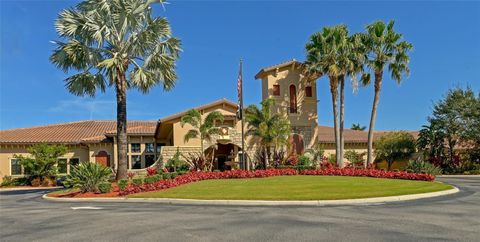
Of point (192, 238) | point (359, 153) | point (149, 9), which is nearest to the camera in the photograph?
point (192, 238)

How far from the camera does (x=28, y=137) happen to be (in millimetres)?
37375

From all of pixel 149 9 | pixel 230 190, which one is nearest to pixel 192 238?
pixel 230 190

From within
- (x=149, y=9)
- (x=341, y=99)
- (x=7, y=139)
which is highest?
(x=149, y=9)

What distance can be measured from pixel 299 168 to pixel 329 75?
8.38 meters

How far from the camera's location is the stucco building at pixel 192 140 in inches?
1353

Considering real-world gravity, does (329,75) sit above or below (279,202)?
above

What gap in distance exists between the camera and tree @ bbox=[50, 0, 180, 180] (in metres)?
22.5

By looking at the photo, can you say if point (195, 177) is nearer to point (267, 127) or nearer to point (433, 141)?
point (267, 127)

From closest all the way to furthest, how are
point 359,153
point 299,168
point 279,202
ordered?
point 279,202 < point 299,168 < point 359,153

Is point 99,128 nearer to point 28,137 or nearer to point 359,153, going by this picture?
point 28,137

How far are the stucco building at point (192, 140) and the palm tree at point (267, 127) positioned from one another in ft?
9.81

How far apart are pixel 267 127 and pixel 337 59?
793 centimetres

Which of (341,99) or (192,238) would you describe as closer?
(192,238)

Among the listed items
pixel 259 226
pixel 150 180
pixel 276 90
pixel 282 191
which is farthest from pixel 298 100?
pixel 259 226
